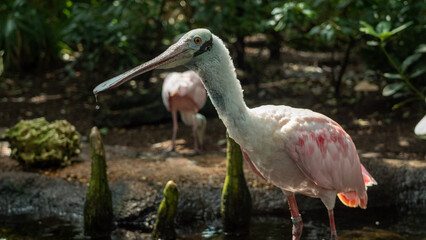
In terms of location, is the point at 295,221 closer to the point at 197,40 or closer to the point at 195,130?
the point at 197,40

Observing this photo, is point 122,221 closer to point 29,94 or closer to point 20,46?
point 29,94

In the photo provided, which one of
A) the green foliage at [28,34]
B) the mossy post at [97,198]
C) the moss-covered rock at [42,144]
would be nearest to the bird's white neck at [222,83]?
the mossy post at [97,198]

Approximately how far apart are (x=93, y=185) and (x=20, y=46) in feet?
26.0

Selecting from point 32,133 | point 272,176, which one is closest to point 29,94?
point 32,133

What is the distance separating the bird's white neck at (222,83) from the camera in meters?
3.34

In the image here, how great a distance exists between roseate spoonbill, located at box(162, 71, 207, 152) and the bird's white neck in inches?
170

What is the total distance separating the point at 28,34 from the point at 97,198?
7.99m

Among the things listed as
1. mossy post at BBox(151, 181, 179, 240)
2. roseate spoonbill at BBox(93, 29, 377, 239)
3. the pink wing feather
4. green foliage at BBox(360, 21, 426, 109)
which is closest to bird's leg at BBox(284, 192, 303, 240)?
roseate spoonbill at BBox(93, 29, 377, 239)

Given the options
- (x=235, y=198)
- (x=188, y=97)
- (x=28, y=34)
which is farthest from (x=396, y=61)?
(x=28, y=34)

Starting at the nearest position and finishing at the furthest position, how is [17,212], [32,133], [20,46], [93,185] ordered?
[93,185], [17,212], [32,133], [20,46]

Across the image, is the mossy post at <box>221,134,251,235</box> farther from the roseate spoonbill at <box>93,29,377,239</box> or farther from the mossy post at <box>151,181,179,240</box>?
the roseate spoonbill at <box>93,29,377,239</box>

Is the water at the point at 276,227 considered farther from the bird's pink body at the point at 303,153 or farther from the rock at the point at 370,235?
the bird's pink body at the point at 303,153

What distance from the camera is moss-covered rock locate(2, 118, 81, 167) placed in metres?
6.31

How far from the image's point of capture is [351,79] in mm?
10719
